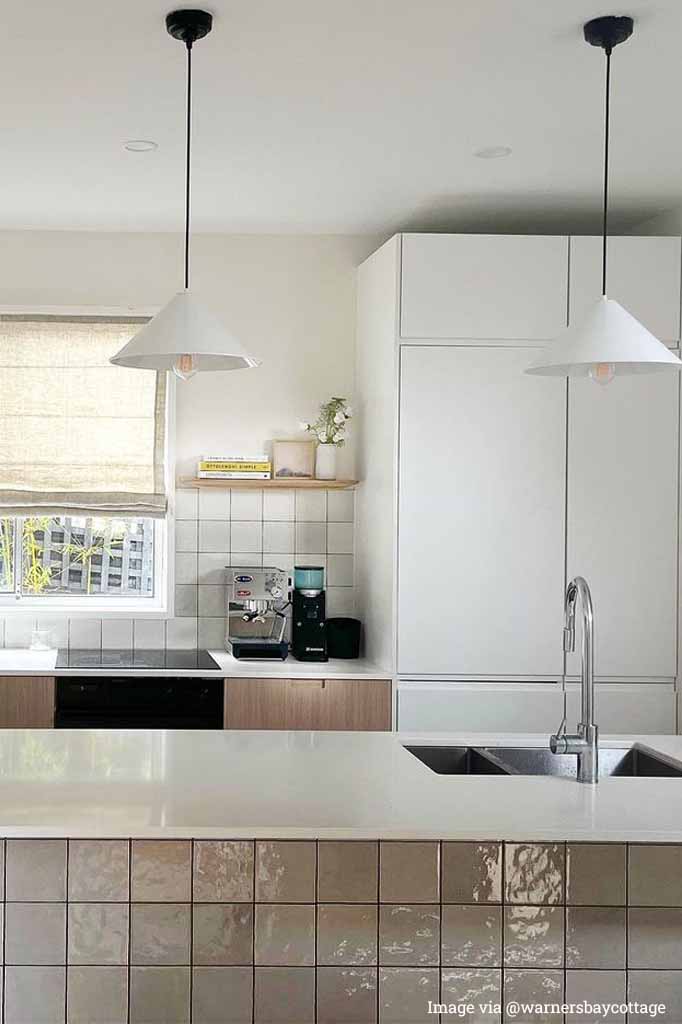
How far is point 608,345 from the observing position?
263cm

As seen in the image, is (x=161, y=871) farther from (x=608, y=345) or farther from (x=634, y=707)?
(x=634, y=707)

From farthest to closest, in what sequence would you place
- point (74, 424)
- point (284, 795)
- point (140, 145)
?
point (74, 424), point (140, 145), point (284, 795)

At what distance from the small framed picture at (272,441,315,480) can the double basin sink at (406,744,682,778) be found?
2173mm

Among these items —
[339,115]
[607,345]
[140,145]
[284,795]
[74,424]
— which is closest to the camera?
[284,795]

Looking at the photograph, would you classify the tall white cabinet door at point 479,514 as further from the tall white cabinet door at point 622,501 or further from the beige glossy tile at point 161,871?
the beige glossy tile at point 161,871

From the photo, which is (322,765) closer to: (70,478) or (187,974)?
(187,974)

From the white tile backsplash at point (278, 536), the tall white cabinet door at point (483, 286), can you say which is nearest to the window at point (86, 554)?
the white tile backsplash at point (278, 536)

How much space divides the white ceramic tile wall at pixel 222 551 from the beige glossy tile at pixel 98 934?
291 cm

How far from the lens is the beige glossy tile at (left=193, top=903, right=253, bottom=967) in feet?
7.40

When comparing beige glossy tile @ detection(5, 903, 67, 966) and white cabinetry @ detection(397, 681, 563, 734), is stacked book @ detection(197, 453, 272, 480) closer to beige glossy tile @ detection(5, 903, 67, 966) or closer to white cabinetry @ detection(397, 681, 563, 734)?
white cabinetry @ detection(397, 681, 563, 734)

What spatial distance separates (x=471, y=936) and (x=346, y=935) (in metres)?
0.24

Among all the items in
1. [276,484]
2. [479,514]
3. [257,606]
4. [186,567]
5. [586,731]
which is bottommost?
[586,731]

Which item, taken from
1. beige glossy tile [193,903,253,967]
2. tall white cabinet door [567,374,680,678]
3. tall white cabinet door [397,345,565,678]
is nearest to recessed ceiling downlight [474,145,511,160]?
tall white cabinet door [397,345,565,678]

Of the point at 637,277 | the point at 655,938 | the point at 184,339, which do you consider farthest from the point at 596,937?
the point at 637,277
